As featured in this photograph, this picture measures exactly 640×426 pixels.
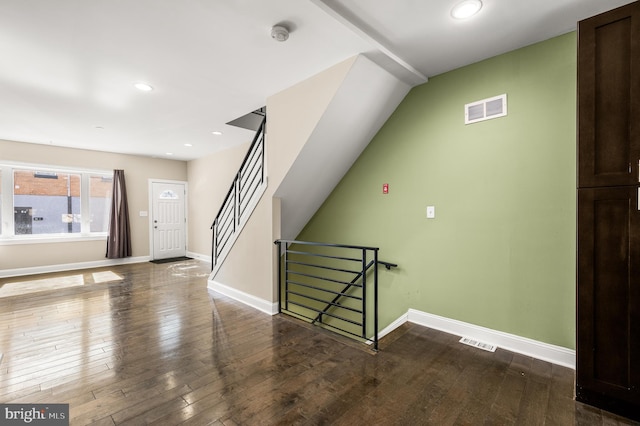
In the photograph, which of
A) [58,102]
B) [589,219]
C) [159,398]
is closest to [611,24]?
[589,219]

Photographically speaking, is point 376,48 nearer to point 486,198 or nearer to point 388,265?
point 486,198

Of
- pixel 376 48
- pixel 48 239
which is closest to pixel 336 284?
pixel 376 48

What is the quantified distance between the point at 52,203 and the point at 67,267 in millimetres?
1392

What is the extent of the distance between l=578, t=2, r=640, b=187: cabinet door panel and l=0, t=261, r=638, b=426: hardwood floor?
1.50 metres

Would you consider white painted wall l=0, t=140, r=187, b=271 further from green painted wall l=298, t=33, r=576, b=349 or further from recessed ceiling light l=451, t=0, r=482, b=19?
recessed ceiling light l=451, t=0, r=482, b=19

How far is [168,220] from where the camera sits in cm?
728

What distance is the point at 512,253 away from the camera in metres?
2.44

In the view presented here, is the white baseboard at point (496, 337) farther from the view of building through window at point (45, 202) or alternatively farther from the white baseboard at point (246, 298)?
the view of building through window at point (45, 202)

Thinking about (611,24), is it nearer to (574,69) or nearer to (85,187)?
(574,69)

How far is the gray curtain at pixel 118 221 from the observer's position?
6.36m

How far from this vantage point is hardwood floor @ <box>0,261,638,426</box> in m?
→ 1.67

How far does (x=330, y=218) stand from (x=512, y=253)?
218cm

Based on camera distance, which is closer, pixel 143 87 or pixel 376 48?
pixel 376 48
